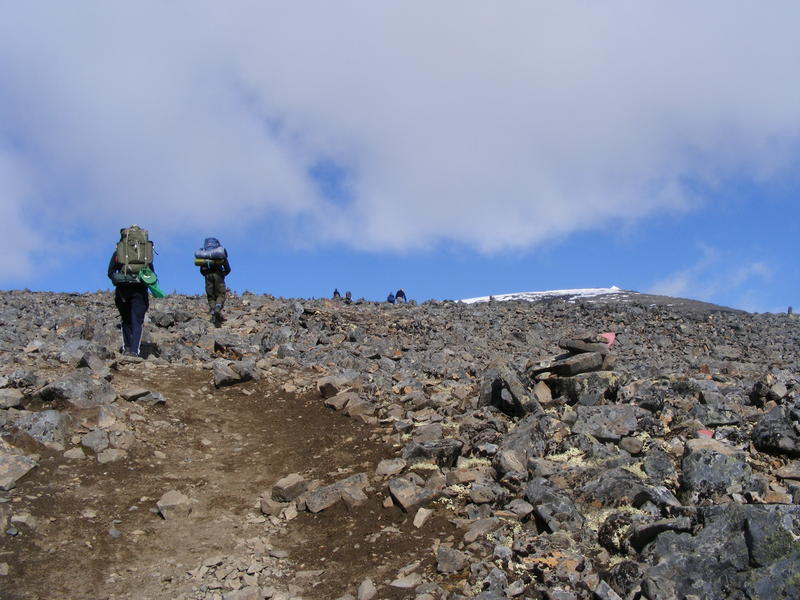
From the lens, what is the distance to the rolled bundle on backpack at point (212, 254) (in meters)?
16.2

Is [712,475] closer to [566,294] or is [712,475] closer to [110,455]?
[110,455]

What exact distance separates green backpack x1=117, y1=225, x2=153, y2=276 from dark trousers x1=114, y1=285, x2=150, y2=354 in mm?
373

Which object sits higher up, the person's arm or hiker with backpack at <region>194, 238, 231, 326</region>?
hiker with backpack at <region>194, 238, 231, 326</region>

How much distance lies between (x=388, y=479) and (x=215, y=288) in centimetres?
1053

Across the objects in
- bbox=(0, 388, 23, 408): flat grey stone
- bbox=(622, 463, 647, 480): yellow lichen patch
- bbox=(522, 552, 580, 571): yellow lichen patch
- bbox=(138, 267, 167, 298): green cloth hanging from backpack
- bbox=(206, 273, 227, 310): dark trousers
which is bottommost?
bbox=(522, 552, 580, 571): yellow lichen patch

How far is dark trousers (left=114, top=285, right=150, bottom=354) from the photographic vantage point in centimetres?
1172

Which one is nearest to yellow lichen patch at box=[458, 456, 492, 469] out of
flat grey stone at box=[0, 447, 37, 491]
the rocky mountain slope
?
the rocky mountain slope

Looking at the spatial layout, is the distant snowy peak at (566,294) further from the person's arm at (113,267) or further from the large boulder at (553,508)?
the large boulder at (553,508)

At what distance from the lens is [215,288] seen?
54.0ft

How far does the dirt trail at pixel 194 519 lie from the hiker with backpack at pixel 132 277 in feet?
9.76

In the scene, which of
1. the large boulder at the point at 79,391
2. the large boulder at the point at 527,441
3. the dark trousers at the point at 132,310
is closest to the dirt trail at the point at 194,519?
the large boulder at the point at 79,391

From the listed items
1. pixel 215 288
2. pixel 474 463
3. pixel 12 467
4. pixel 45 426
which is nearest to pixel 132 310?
pixel 45 426

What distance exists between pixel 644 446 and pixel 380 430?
11.2ft

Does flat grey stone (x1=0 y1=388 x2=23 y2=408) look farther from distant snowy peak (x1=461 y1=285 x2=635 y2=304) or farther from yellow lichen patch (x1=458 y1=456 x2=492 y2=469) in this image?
distant snowy peak (x1=461 y1=285 x2=635 y2=304)
